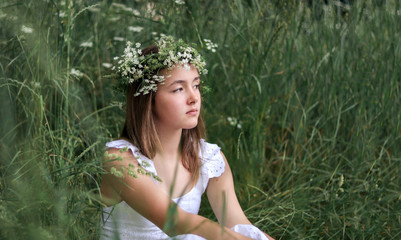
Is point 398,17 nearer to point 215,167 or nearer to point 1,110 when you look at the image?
point 215,167

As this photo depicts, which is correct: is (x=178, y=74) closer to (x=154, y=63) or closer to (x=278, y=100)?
(x=154, y=63)

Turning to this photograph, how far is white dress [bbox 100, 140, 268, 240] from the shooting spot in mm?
1922

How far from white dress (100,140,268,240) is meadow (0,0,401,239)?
254mm

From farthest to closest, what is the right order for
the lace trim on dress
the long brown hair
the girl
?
the lace trim on dress
the long brown hair
the girl

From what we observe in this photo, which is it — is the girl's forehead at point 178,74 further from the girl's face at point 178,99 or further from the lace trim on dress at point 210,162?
the lace trim on dress at point 210,162

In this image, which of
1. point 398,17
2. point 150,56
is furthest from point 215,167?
point 398,17

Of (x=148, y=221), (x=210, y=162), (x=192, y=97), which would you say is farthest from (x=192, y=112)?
(x=148, y=221)

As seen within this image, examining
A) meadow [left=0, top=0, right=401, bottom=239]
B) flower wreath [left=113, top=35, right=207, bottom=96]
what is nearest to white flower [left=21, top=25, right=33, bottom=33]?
meadow [left=0, top=0, right=401, bottom=239]

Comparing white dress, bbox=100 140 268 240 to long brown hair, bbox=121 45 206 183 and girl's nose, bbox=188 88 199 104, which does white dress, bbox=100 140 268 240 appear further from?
girl's nose, bbox=188 88 199 104

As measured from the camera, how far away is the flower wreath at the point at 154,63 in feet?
6.25

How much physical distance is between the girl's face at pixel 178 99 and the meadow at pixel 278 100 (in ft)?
1.28

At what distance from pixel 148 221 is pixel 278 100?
3.98 ft

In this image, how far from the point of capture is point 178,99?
1.91 metres

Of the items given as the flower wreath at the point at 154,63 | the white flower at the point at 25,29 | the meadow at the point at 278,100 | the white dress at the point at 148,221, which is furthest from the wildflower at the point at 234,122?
the white flower at the point at 25,29
